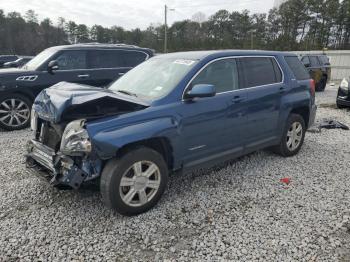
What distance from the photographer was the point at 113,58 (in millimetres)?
8055

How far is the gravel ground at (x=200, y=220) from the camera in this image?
283cm

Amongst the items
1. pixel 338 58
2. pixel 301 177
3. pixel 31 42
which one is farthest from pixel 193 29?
pixel 301 177

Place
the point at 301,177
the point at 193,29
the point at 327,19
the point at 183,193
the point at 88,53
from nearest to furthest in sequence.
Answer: the point at 183,193 < the point at 301,177 < the point at 88,53 < the point at 327,19 < the point at 193,29

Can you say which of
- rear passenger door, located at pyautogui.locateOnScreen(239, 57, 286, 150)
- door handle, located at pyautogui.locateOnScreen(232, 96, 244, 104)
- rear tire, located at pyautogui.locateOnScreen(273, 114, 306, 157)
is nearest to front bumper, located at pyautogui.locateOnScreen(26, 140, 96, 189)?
door handle, located at pyautogui.locateOnScreen(232, 96, 244, 104)

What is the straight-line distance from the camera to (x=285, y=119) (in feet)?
16.4

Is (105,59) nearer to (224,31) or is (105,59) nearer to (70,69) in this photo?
(70,69)

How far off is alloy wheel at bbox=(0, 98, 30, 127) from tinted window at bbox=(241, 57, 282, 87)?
16.9ft

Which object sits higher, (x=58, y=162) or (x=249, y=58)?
(x=249, y=58)

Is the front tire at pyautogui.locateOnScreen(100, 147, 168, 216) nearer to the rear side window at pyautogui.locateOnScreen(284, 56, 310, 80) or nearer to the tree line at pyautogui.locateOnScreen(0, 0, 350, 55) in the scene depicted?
the rear side window at pyautogui.locateOnScreen(284, 56, 310, 80)

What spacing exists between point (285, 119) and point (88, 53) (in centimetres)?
510

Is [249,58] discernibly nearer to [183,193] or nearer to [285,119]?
[285,119]

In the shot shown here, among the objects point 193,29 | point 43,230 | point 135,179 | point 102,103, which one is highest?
point 193,29

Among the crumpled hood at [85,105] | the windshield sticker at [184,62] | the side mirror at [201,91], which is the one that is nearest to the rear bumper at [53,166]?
the crumpled hood at [85,105]

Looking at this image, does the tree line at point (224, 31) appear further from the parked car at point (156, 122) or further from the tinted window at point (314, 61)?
the parked car at point (156, 122)
